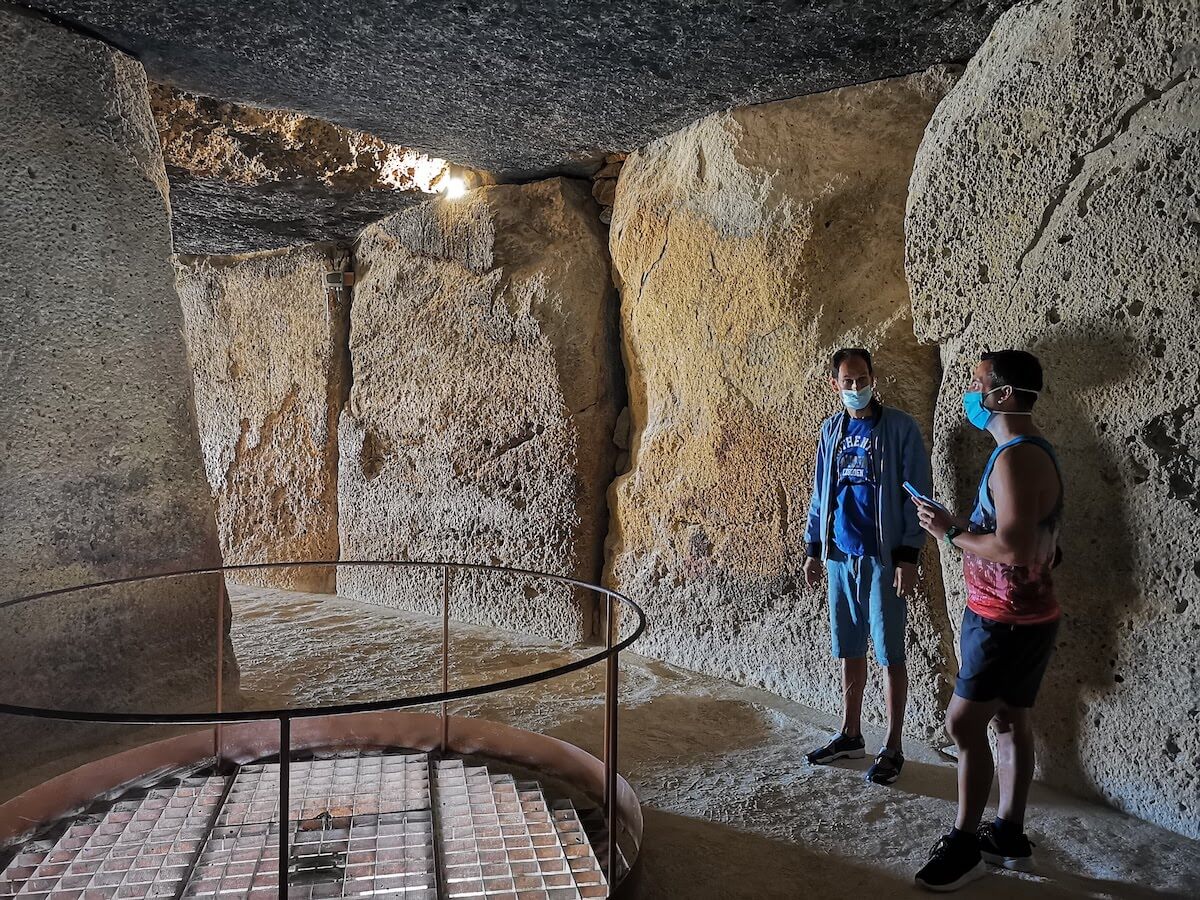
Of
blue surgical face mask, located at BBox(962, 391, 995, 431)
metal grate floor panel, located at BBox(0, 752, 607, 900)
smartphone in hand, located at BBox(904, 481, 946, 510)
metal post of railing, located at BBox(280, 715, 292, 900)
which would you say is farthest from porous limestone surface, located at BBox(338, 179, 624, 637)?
metal post of railing, located at BBox(280, 715, 292, 900)

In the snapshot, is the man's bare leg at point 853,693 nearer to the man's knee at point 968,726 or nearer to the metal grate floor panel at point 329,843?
the man's knee at point 968,726

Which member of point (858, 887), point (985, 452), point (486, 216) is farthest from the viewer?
point (486, 216)

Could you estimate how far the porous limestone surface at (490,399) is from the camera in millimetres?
4852

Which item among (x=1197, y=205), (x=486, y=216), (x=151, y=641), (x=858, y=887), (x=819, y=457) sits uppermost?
(x=486, y=216)

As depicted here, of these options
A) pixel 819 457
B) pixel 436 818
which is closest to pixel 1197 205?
pixel 819 457

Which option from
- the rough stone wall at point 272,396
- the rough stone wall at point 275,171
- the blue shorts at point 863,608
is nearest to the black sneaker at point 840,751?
the blue shorts at point 863,608

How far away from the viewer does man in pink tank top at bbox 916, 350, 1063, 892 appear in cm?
232

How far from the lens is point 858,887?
2322 mm

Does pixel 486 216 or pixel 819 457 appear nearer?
pixel 819 457

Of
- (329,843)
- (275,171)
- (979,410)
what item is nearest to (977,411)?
(979,410)

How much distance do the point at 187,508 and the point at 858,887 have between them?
2749 millimetres

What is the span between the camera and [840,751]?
314 centimetres

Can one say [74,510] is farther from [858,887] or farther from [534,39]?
[858,887]

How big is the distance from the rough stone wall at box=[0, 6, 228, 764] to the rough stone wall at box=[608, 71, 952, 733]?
6.97 ft
